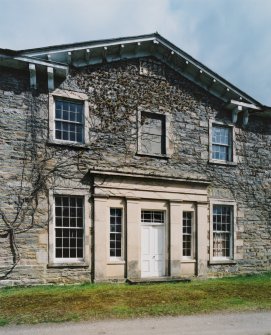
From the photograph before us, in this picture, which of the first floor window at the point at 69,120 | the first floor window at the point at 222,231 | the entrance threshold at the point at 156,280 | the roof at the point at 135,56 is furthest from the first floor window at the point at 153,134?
the entrance threshold at the point at 156,280

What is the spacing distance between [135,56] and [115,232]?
6.85m

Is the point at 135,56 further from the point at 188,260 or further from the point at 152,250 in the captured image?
the point at 188,260

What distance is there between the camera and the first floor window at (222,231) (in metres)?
16.9

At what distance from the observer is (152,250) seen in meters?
15.6

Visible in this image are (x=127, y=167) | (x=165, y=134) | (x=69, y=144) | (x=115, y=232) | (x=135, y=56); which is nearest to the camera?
(x=69, y=144)

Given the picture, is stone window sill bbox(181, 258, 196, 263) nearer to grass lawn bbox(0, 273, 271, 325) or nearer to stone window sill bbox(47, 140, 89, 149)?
grass lawn bbox(0, 273, 271, 325)

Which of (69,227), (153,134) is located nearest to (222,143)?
(153,134)

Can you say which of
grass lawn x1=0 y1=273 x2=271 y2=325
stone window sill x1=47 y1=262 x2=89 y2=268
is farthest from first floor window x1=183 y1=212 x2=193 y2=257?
stone window sill x1=47 y1=262 x2=89 y2=268

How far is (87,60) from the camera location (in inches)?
591

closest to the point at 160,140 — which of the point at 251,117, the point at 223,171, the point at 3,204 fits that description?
the point at 223,171

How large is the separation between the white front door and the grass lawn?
138 centimetres

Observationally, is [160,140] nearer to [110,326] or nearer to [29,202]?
[29,202]

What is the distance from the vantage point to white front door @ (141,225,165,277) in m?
15.4

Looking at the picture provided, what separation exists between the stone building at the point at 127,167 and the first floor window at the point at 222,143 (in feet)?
0.15
